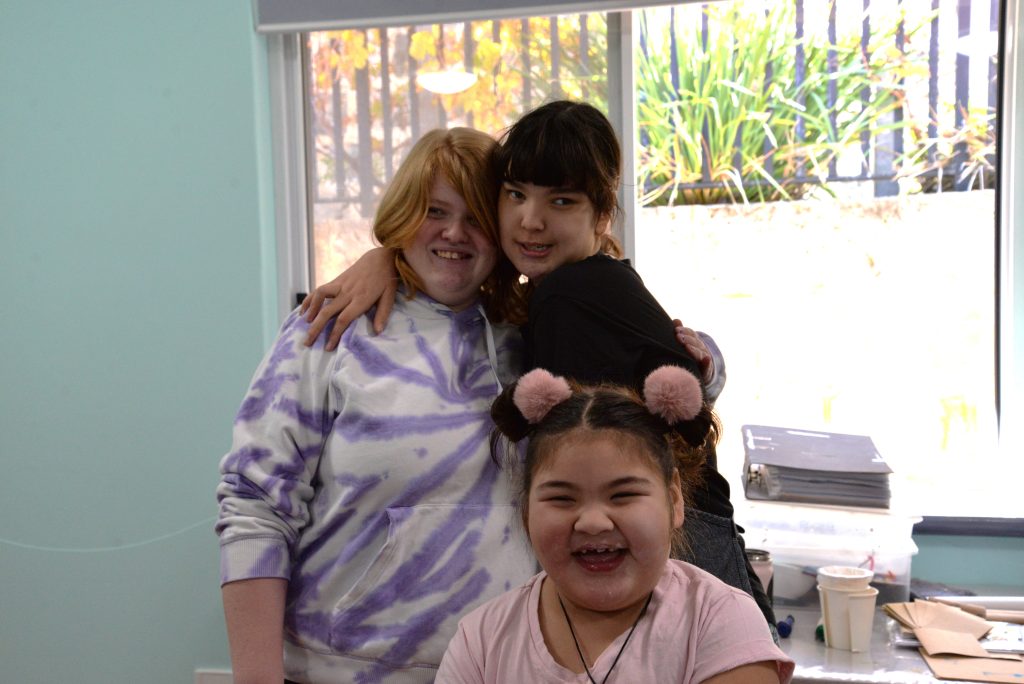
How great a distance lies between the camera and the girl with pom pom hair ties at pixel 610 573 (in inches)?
46.3

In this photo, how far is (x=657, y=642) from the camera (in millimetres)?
1201

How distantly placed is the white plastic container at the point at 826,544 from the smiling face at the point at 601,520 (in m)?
1.25

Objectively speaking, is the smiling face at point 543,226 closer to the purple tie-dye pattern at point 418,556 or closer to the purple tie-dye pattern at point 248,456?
the purple tie-dye pattern at point 418,556

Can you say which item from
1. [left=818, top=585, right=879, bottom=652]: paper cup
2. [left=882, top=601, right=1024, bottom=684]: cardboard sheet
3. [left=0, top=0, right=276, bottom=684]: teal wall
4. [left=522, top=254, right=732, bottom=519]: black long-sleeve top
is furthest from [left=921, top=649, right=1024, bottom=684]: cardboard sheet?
[left=0, top=0, right=276, bottom=684]: teal wall

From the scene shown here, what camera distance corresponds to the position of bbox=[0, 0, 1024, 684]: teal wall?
2.77 meters

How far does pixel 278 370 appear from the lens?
1.46m

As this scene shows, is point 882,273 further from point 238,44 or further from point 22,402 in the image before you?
point 22,402

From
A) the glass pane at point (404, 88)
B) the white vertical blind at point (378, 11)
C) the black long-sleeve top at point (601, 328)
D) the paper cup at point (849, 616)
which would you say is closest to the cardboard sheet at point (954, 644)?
the paper cup at point (849, 616)

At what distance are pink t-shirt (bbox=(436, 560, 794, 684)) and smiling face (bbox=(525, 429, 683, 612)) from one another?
5 centimetres

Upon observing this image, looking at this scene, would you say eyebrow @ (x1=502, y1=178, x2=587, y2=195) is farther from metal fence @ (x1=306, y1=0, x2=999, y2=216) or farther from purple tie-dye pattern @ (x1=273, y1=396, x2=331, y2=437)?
metal fence @ (x1=306, y1=0, x2=999, y2=216)

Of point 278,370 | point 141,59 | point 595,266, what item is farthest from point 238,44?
point 595,266

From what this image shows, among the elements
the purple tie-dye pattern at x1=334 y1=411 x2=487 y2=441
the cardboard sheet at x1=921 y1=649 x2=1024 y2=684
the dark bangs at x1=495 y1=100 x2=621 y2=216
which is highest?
the dark bangs at x1=495 y1=100 x2=621 y2=216

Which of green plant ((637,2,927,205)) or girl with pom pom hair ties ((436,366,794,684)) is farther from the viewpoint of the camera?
green plant ((637,2,927,205))

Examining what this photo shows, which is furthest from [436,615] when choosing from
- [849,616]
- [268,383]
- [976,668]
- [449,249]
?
[976,668]
